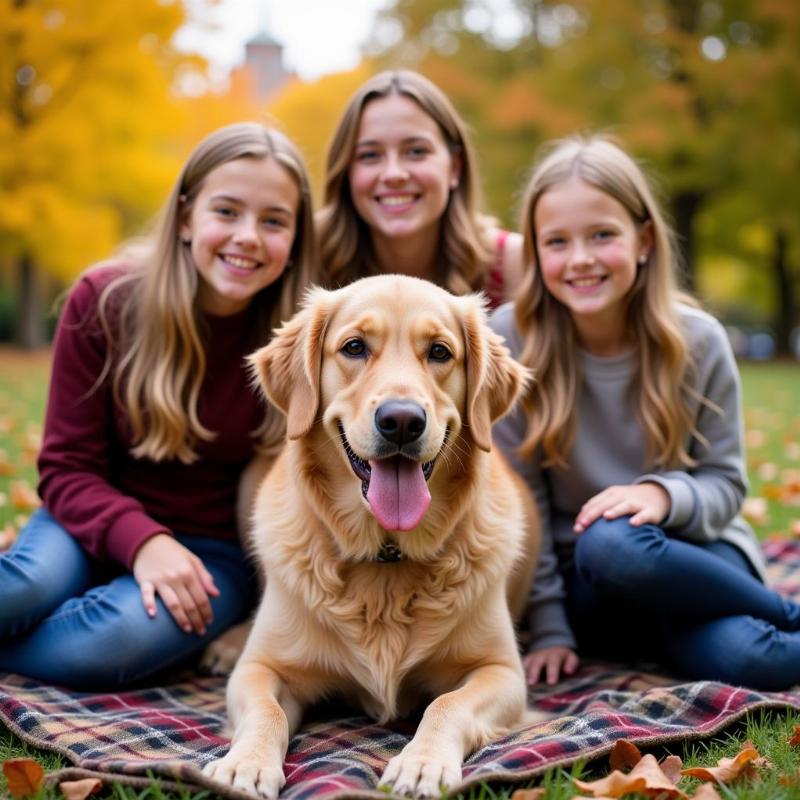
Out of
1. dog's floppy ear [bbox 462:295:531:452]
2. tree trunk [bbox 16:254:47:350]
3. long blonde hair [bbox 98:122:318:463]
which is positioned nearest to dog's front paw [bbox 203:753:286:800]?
dog's floppy ear [bbox 462:295:531:452]

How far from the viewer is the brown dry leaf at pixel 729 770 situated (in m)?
2.31

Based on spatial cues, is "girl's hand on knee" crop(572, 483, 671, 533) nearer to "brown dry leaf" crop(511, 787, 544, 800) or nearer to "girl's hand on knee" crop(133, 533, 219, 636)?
"brown dry leaf" crop(511, 787, 544, 800)

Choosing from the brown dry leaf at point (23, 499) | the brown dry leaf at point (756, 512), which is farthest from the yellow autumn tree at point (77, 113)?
the brown dry leaf at point (756, 512)

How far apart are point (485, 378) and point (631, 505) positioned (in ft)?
2.25

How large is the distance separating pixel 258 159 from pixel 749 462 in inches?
192

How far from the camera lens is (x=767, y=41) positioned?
19.0 metres

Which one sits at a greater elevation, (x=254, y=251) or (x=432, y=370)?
(x=254, y=251)

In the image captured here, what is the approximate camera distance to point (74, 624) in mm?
3277

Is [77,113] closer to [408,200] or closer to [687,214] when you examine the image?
[687,214]

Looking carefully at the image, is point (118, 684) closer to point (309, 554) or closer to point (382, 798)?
point (309, 554)

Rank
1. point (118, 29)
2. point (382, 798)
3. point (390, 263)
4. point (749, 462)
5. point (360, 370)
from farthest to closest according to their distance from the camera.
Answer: point (118, 29) → point (749, 462) → point (390, 263) → point (360, 370) → point (382, 798)

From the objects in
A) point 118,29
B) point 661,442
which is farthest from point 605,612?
point 118,29

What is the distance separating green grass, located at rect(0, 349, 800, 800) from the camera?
2246 mm

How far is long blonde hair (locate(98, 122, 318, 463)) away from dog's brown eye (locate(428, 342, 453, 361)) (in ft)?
3.30
